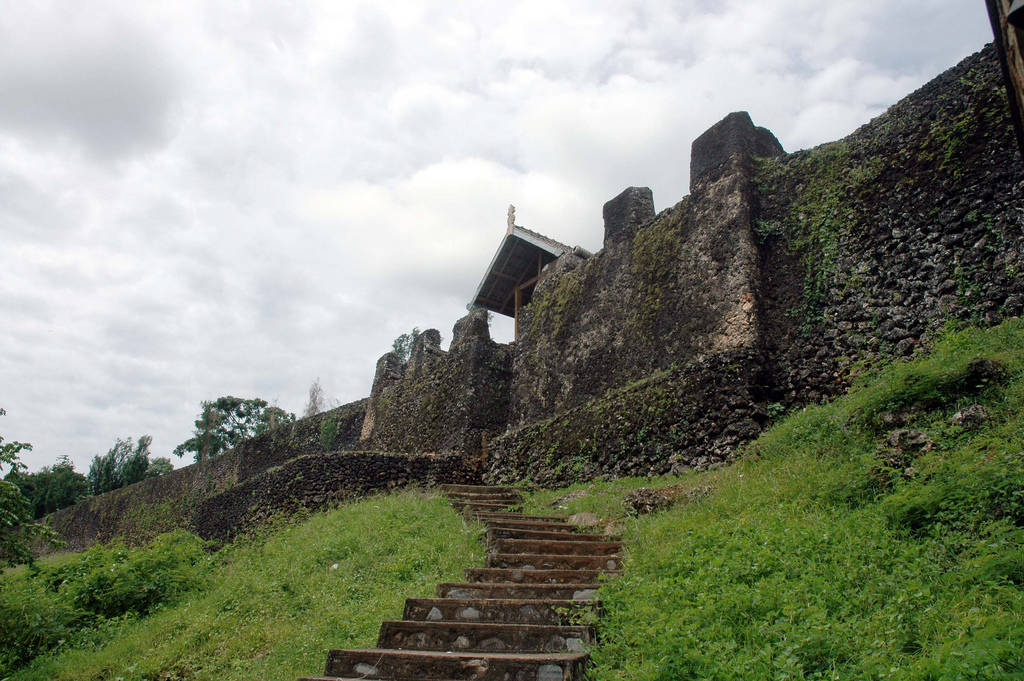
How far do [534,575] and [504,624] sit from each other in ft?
4.07

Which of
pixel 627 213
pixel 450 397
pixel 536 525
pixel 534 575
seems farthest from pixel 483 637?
pixel 450 397

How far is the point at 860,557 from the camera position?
4.14 metres

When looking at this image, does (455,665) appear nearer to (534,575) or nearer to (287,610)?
(534,575)

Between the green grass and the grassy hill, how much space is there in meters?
0.03

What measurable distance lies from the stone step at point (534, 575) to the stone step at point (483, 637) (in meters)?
1.08

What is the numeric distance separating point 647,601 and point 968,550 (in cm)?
199

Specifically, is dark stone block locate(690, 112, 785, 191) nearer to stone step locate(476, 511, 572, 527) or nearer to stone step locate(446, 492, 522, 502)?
stone step locate(446, 492, 522, 502)

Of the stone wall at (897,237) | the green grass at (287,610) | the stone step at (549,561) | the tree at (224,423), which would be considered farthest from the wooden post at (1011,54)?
the tree at (224,423)

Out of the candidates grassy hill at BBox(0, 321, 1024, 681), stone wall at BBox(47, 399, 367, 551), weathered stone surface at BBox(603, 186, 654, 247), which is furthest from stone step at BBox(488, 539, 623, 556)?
stone wall at BBox(47, 399, 367, 551)

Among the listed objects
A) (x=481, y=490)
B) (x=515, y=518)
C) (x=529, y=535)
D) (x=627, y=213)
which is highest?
(x=627, y=213)

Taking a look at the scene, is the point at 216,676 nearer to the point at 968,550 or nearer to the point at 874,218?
the point at 968,550

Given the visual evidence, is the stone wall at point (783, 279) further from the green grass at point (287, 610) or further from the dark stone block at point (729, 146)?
the green grass at point (287, 610)

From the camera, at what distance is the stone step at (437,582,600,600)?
5.46m

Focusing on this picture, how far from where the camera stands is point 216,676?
594 centimetres
